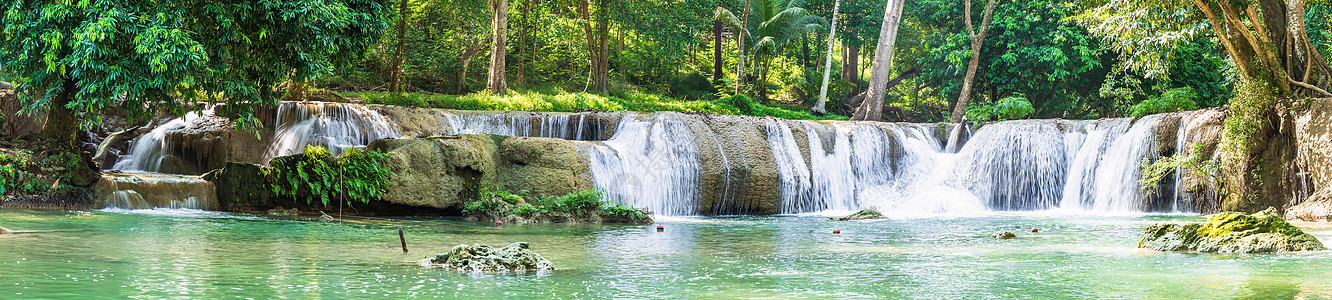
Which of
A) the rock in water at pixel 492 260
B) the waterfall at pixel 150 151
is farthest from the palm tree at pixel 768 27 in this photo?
the rock in water at pixel 492 260

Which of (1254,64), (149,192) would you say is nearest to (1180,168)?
(1254,64)

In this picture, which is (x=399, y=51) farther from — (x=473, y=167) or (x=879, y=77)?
(x=879, y=77)

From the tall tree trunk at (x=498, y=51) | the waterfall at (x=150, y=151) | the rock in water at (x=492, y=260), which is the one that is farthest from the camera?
the tall tree trunk at (x=498, y=51)

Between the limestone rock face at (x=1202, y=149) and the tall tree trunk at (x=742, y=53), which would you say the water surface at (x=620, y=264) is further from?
the tall tree trunk at (x=742, y=53)

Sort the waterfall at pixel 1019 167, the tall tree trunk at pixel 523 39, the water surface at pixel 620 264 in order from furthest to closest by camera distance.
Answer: the tall tree trunk at pixel 523 39 < the waterfall at pixel 1019 167 < the water surface at pixel 620 264

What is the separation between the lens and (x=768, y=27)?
3269 centimetres

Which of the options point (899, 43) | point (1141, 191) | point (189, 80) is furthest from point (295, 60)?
point (899, 43)

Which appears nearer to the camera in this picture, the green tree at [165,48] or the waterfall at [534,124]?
the green tree at [165,48]

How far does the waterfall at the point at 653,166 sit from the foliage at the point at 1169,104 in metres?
11.9

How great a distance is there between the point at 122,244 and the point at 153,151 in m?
9.62

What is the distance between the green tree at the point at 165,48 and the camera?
1180 centimetres

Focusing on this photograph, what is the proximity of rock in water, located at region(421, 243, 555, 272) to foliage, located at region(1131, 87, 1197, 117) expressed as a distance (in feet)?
65.1

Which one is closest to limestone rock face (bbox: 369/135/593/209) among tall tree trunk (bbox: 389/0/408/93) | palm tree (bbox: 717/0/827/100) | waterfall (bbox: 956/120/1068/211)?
waterfall (bbox: 956/120/1068/211)

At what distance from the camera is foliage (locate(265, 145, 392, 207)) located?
13.8 m
